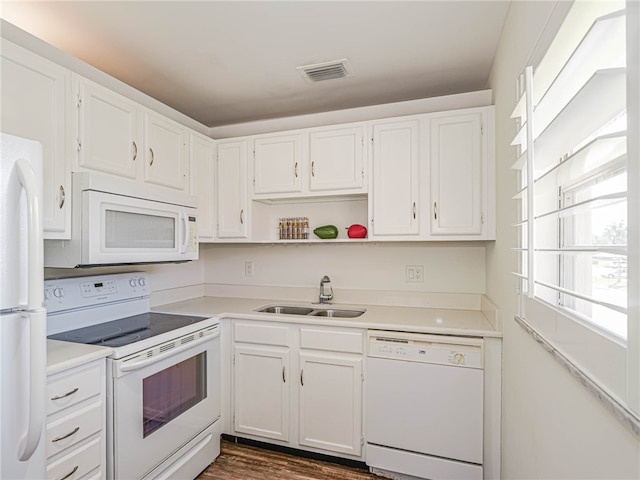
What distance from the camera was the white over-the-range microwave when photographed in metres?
1.66

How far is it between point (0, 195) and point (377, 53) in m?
1.87

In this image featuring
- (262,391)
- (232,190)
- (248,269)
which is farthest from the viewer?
(248,269)

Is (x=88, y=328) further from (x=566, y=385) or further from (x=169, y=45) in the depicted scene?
(x=566, y=385)

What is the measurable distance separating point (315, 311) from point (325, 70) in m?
1.67

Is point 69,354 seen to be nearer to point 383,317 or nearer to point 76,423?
point 76,423

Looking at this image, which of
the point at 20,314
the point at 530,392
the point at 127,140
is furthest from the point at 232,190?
the point at 530,392

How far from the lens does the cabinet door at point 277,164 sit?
2521 millimetres

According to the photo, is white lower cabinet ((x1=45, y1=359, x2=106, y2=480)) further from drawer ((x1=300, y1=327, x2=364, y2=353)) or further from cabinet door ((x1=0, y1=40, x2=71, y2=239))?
drawer ((x1=300, y1=327, x2=364, y2=353))

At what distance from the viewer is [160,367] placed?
178cm

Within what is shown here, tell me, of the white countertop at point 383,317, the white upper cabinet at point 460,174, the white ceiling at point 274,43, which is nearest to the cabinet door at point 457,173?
the white upper cabinet at point 460,174

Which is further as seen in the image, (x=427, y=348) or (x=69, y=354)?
(x=427, y=348)

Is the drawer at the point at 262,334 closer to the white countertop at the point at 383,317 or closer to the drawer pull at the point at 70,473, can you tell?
the white countertop at the point at 383,317

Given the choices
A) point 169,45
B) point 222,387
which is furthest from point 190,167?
point 222,387

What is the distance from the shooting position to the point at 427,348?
1933 mm
